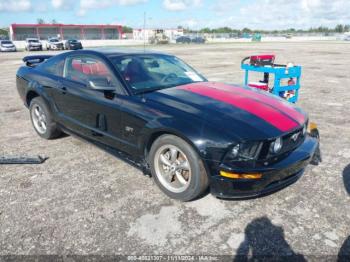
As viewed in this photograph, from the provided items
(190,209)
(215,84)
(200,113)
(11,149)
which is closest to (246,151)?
(200,113)

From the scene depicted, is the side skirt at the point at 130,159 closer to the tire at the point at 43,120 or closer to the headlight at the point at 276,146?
the tire at the point at 43,120

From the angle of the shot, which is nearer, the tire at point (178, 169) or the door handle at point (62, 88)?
the tire at point (178, 169)

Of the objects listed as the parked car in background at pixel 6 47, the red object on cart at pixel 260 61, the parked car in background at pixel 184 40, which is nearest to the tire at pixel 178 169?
the red object on cart at pixel 260 61

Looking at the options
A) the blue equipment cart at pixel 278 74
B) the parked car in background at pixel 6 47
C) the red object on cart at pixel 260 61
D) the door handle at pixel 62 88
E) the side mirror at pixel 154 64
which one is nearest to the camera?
the side mirror at pixel 154 64

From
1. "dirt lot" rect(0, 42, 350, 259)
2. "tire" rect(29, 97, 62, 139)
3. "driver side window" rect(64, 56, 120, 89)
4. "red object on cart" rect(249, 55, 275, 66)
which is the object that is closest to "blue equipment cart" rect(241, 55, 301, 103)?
"red object on cart" rect(249, 55, 275, 66)

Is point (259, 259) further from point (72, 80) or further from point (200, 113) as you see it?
point (72, 80)

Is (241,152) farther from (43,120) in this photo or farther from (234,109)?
(43,120)

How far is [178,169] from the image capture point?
3289 mm

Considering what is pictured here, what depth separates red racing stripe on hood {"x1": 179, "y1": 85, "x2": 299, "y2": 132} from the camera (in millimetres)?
3207

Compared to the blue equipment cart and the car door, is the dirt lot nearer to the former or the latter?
the car door

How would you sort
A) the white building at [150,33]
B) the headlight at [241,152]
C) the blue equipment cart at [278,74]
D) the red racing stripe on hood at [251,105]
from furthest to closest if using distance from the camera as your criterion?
the white building at [150,33] < the blue equipment cart at [278,74] < the red racing stripe on hood at [251,105] < the headlight at [241,152]

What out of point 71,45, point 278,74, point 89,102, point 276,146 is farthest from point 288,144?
point 71,45

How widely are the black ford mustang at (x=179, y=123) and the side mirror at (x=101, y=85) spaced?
0.4 inches

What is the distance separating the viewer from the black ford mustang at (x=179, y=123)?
9.49ft
